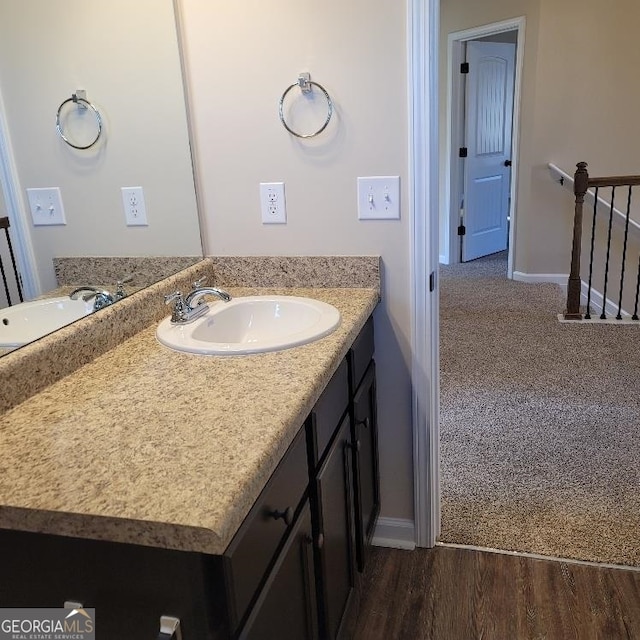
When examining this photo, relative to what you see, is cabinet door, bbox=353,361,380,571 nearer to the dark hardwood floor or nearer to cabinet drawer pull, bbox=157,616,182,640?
the dark hardwood floor

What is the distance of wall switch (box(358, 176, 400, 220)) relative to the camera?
5.38ft

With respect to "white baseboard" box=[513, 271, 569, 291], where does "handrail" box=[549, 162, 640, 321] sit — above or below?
above

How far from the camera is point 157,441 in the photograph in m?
0.90

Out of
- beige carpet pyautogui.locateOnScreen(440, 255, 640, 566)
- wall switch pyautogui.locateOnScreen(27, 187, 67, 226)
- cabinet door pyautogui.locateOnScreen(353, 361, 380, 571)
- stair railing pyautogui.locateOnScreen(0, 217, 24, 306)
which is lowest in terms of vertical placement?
beige carpet pyautogui.locateOnScreen(440, 255, 640, 566)

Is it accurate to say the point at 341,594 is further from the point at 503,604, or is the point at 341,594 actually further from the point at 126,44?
the point at 126,44

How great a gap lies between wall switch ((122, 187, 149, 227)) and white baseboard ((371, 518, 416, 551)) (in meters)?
1.21

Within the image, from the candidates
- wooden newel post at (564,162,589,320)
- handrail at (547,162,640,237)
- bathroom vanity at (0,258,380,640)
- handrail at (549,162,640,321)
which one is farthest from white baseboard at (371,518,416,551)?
handrail at (547,162,640,237)

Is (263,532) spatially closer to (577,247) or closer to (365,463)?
(365,463)

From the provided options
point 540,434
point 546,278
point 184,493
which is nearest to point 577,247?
point 546,278

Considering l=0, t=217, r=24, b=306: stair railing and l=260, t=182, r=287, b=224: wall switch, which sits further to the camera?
l=260, t=182, r=287, b=224: wall switch

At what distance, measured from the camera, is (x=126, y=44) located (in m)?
1.56

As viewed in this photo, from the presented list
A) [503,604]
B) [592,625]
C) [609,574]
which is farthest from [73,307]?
[609,574]

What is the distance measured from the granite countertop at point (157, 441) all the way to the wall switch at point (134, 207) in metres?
0.42

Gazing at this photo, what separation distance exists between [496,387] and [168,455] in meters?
2.49
